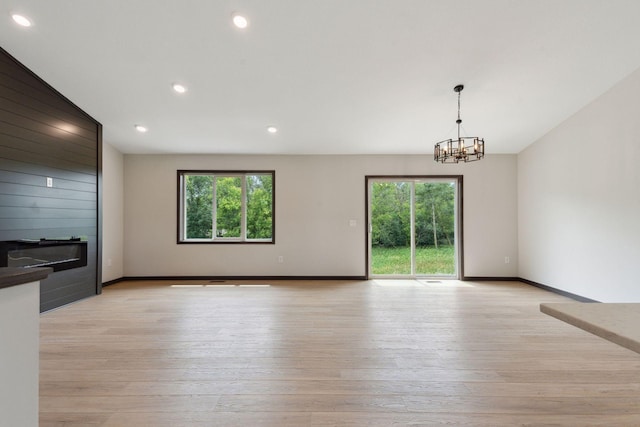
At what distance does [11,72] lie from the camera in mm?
3021

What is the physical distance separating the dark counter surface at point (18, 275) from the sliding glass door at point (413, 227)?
4.88 m

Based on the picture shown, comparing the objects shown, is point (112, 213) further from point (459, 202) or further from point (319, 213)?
point (459, 202)

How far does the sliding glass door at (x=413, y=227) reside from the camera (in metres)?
5.50

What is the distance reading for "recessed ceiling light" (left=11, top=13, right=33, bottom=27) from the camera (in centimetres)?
255

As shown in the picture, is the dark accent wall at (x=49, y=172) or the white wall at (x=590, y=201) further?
the white wall at (x=590, y=201)

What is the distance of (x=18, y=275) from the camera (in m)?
0.98

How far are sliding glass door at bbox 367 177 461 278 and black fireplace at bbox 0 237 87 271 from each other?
15.1ft

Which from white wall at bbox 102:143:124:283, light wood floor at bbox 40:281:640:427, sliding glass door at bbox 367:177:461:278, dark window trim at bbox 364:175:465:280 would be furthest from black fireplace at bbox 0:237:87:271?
sliding glass door at bbox 367:177:461:278

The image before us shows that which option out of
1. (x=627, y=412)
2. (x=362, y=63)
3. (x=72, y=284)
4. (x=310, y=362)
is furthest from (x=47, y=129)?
(x=627, y=412)

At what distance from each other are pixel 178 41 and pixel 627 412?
14.5 ft

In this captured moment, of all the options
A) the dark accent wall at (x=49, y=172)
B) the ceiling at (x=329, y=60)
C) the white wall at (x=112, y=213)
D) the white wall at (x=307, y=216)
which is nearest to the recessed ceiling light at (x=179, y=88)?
the ceiling at (x=329, y=60)

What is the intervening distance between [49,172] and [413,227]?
18.3 feet

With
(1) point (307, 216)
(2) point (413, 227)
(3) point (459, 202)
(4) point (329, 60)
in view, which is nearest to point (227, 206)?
(1) point (307, 216)

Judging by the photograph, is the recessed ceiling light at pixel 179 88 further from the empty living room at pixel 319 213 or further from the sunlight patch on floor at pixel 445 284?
the sunlight patch on floor at pixel 445 284
